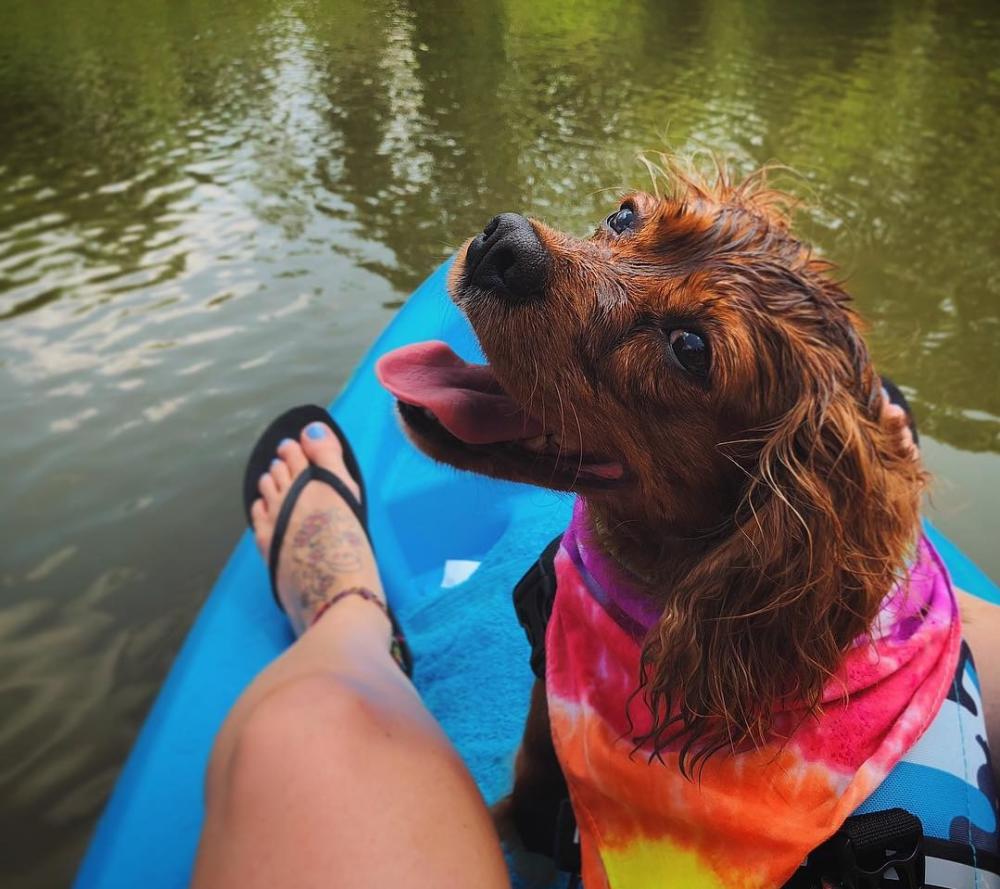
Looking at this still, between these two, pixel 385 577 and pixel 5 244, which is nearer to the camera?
pixel 385 577

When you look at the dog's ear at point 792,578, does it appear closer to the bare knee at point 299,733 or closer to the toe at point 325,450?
the bare knee at point 299,733

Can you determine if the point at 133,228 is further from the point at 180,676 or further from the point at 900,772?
the point at 900,772

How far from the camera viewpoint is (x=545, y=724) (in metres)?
1.94

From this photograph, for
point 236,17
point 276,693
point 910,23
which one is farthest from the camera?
point 910,23

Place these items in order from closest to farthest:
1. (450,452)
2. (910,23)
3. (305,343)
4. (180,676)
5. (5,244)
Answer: (450,452), (180,676), (305,343), (5,244), (910,23)

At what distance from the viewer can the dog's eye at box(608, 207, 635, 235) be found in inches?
69.2

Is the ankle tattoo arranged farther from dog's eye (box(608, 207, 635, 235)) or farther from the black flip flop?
dog's eye (box(608, 207, 635, 235))

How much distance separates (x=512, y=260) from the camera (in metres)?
1.51

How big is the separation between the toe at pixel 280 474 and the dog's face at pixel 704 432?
1788 mm

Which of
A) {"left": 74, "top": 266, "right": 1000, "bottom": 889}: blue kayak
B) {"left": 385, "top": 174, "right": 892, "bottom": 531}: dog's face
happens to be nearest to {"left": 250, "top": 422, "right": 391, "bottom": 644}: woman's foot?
{"left": 74, "top": 266, "right": 1000, "bottom": 889}: blue kayak

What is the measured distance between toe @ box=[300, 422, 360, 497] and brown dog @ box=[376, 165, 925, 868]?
1715mm

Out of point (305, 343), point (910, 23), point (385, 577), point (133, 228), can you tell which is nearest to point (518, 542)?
point (385, 577)

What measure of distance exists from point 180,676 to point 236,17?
8.96m

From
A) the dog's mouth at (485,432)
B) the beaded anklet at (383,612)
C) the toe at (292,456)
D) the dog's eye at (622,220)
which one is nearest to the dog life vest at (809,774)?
the dog's mouth at (485,432)
